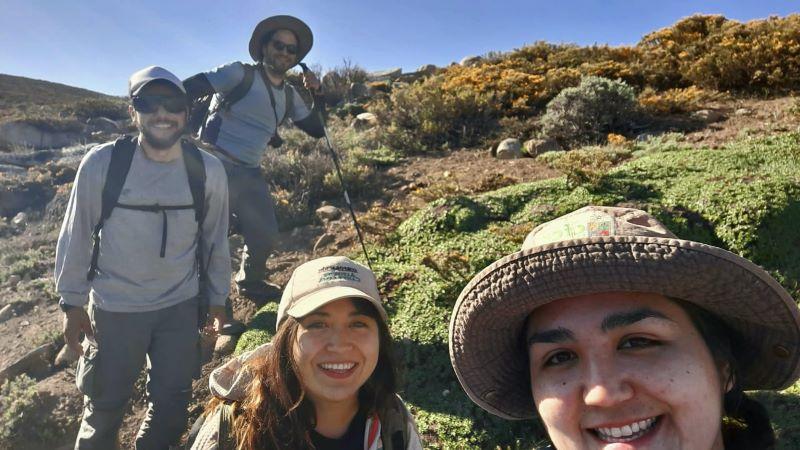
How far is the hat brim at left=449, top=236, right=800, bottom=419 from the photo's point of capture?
1357 mm

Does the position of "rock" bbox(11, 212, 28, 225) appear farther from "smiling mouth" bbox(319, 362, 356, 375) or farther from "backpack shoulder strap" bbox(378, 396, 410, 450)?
"backpack shoulder strap" bbox(378, 396, 410, 450)

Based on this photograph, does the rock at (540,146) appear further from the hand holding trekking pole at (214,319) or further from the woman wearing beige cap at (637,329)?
the woman wearing beige cap at (637,329)

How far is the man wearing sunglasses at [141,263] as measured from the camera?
3.04 meters

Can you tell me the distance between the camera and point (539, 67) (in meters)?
12.5

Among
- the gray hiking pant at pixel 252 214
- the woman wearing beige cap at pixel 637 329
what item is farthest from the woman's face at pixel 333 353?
the gray hiking pant at pixel 252 214

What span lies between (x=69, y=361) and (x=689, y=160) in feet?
22.1

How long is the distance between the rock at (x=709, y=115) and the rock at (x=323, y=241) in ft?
19.5

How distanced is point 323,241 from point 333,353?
163 inches

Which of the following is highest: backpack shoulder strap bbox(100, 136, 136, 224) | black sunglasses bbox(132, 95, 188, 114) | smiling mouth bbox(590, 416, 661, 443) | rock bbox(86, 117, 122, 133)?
rock bbox(86, 117, 122, 133)

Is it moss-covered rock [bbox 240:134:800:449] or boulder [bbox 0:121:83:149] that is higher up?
boulder [bbox 0:121:83:149]

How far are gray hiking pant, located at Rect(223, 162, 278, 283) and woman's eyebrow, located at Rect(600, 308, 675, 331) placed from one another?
4218mm

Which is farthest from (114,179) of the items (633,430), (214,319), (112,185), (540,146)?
(540,146)

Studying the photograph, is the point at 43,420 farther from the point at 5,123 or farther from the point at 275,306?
the point at 5,123

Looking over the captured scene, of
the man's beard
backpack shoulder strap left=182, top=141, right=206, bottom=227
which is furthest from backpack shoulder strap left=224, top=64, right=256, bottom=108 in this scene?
the man's beard
